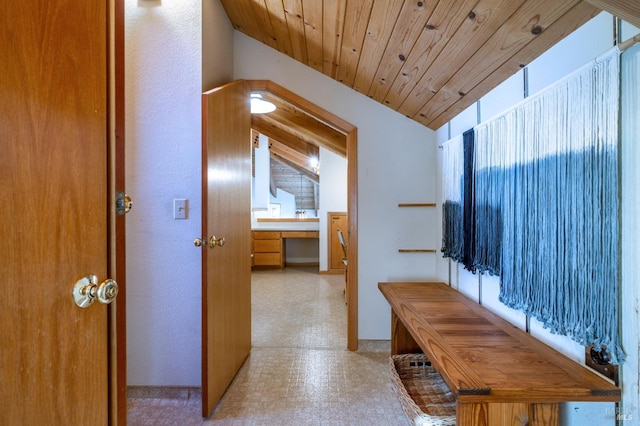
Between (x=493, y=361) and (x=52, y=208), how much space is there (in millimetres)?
1316

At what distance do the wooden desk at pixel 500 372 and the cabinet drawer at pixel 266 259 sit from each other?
4186 mm

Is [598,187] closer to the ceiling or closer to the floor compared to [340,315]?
closer to the ceiling

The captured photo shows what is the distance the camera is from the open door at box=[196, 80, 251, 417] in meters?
1.54

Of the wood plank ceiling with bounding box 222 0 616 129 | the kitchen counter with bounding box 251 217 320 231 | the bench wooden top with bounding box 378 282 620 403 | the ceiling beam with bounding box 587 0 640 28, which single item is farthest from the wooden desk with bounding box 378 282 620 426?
the kitchen counter with bounding box 251 217 320 231

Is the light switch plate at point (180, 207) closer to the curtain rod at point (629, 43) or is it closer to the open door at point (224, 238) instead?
the open door at point (224, 238)

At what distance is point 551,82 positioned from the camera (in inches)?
44.2

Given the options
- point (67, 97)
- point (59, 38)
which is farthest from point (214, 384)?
point (59, 38)

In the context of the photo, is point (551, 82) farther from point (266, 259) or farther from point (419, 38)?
point (266, 259)

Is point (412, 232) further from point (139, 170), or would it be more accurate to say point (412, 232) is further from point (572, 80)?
point (139, 170)

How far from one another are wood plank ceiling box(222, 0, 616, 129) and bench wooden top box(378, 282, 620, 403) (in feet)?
3.75

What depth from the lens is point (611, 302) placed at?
0.85 meters

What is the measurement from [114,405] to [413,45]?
6.08 ft

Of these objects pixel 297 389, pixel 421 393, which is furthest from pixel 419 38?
pixel 297 389

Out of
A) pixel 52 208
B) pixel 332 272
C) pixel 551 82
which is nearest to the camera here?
pixel 52 208
